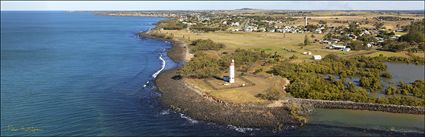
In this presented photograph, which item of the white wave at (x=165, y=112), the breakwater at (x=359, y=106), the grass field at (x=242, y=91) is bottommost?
the white wave at (x=165, y=112)

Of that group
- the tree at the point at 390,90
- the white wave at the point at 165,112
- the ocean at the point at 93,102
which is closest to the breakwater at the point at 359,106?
the ocean at the point at 93,102

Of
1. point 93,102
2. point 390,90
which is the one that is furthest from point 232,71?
point 390,90

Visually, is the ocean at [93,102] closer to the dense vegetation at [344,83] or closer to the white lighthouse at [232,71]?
the dense vegetation at [344,83]

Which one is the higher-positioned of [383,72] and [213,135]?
[383,72]

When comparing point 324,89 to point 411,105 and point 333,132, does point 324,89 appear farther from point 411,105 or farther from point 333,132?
point 333,132

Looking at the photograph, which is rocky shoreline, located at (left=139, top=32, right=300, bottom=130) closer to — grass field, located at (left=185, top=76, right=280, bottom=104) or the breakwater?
grass field, located at (left=185, top=76, right=280, bottom=104)

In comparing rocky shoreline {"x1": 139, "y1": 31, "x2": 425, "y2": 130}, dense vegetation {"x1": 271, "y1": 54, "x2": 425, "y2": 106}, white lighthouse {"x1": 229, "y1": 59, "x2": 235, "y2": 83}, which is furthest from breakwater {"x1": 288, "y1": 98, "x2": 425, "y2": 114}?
white lighthouse {"x1": 229, "y1": 59, "x2": 235, "y2": 83}

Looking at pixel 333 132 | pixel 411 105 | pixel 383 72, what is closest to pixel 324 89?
pixel 411 105

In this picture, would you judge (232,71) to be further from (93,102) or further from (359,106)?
(93,102)
